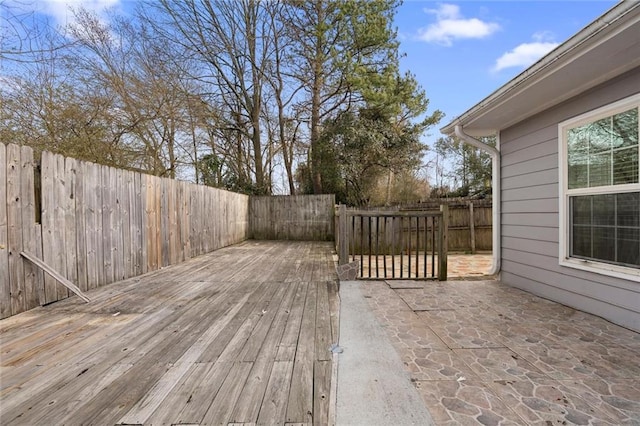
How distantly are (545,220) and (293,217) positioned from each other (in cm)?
770

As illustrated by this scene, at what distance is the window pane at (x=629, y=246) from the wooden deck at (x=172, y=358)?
2.64 meters

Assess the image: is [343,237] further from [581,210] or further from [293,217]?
[293,217]

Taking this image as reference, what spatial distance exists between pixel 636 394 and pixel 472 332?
3.24 feet

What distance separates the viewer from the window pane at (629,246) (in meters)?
2.45

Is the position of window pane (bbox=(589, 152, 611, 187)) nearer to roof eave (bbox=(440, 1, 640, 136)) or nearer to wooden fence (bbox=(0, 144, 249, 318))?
roof eave (bbox=(440, 1, 640, 136))

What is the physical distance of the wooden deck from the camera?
4.77 ft

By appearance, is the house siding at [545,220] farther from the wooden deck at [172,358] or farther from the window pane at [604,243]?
the wooden deck at [172,358]

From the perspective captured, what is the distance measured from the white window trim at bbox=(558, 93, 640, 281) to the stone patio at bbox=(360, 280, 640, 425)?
48 centimetres

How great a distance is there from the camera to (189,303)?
3213mm

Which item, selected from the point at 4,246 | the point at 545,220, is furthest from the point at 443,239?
the point at 4,246

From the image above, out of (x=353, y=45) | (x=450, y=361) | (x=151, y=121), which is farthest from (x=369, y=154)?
(x=450, y=361)

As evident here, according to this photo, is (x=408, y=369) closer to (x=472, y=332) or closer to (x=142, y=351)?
(x=472, y=332)

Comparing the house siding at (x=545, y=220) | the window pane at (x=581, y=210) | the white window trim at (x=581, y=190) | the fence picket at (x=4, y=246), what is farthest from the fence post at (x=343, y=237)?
the fence picket at (x=4, y=246)

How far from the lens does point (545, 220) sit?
11.2 ft
